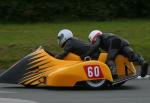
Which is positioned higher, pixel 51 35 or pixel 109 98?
pixel 51 35

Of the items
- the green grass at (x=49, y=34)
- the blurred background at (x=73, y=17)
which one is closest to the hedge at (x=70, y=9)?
the blurred background at (x=73, y=17)

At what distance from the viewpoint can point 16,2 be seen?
34.2 metres

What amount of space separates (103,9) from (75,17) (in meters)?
1.59

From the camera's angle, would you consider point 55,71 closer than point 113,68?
Yes

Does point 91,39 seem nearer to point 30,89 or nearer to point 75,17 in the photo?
point 30,89

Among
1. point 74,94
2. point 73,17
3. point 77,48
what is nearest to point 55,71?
point 74,94

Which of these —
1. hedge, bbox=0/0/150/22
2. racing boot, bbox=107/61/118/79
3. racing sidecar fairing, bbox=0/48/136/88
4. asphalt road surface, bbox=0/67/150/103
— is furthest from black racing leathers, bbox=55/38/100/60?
hedge, bbox=0/0/150/22

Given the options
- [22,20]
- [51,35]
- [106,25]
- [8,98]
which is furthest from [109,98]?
[22,20]

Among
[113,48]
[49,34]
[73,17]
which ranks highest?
[73,17]

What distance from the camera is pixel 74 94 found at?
16.5 metres

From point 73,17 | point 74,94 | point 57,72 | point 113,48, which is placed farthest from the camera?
point 73,17

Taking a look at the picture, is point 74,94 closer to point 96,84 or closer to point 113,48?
point 96,84

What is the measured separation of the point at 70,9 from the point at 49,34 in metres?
6.56

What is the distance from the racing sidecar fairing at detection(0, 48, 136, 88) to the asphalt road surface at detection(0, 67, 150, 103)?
0.71 ft
